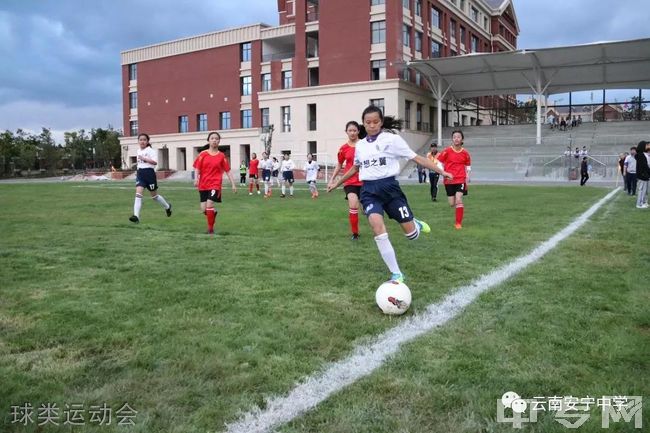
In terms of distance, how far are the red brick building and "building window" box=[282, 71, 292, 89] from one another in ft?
0.33

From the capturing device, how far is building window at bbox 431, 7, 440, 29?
2141 inches

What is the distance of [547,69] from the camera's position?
150ft

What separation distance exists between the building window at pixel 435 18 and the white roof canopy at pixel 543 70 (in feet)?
23.7

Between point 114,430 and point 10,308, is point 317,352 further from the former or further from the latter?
point 10,308

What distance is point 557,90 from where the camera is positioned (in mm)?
51281

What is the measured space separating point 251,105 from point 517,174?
30.3m

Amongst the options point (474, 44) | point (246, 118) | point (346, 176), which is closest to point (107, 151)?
point (246, 118)

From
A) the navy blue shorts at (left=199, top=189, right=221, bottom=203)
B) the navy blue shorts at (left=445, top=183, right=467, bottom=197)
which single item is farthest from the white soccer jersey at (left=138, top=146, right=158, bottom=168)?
the navy blue shorts at (left=445, top=183, right=467, bottom=197)

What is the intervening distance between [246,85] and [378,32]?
16802mm

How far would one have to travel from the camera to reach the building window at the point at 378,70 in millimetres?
48281

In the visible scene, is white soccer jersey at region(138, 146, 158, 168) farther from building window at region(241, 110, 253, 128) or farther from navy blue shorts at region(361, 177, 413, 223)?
building window at region(241, 110, 253, 128)

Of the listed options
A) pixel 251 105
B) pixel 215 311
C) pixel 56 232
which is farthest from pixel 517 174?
pixel 215 311

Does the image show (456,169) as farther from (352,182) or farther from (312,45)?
(312,45)

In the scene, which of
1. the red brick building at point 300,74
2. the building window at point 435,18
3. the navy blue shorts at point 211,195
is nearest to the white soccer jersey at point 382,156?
the navy blue shorts at point 211,195
